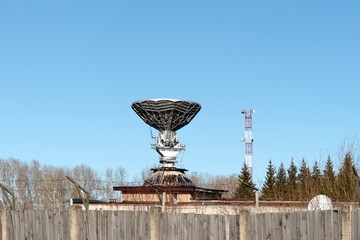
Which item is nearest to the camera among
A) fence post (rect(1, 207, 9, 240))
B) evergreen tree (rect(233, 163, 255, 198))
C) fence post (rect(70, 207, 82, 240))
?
fence post (rect(70, 207, 82, 240))

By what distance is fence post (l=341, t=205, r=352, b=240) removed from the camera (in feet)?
36.1

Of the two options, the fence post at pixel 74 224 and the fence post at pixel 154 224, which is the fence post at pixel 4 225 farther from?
the fence post at pixel 154 224

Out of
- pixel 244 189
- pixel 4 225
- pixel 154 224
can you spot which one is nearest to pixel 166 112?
pixel 244 189

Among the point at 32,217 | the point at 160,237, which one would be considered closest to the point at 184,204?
the point at 32,217

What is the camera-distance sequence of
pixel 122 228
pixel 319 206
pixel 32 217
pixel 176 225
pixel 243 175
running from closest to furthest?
pixel 176 225, pixel 122 228, pixel 32 217, pixel 319 206, pixel 243 175

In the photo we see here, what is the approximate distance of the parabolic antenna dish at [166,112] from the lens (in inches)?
2137

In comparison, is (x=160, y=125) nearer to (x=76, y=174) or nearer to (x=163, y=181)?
(x=163, y=181)

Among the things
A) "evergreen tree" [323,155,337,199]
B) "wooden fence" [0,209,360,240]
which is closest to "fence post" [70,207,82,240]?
"wooden fence" [0,209,360,240]

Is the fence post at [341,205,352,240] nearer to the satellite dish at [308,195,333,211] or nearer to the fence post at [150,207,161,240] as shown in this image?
the fence post at [150,207,161,240]

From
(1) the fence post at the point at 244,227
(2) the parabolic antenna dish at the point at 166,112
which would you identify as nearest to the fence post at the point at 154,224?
(1) the fence post at the point at 244,227

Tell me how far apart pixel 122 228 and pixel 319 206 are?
10545mm

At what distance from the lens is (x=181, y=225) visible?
40.4 feet

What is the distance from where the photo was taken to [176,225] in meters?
12.4

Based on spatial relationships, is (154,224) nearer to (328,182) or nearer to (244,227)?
(244,227)
